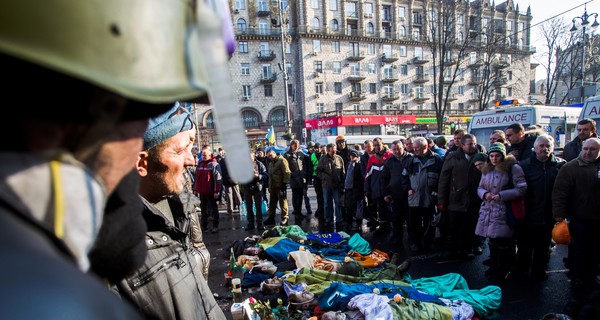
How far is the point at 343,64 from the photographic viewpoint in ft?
134

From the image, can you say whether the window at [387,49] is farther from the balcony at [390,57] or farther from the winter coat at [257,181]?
the winter coat at [257,181]

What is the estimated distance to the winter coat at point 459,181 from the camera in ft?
16.7

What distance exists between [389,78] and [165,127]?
144 ft

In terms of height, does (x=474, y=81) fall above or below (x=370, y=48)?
below

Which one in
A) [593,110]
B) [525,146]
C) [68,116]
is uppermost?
[593,110]

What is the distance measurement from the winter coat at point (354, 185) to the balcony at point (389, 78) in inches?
1472

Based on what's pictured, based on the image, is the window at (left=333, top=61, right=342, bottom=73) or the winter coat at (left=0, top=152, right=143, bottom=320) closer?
the winter coat at (left=0, top=152, right=143, bottom=320)

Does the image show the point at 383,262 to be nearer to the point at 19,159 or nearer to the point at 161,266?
the point at 161,266

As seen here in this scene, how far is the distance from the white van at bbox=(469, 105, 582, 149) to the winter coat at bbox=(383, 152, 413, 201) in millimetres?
5225

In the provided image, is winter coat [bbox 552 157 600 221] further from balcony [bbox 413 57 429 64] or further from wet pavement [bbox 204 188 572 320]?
balcony [bbox 413 57 429 64]

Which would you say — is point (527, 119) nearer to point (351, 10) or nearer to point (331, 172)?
point (331, 172)

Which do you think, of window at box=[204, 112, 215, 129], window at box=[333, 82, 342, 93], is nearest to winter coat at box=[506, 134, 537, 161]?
window at box=[204, 112, 215, 129]

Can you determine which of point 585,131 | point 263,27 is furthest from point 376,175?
point 263,27

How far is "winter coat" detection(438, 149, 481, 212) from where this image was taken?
5.10 metres
